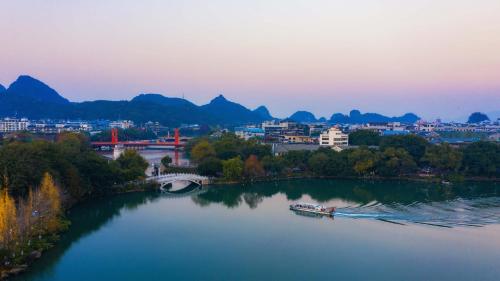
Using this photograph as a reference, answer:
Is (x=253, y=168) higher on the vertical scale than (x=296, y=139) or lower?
lower

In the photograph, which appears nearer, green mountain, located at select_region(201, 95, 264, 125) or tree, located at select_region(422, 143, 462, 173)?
tree, located at select_region(422, 143, 462, 173)

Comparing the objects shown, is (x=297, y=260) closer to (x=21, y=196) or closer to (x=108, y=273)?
(x=108, y=273)

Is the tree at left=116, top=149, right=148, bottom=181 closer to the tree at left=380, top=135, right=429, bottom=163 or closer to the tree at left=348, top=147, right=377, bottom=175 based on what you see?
the tree at left=348, top=147, right=377, bottom=175

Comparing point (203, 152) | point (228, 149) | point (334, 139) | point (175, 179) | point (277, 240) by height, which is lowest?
point (277, 240)

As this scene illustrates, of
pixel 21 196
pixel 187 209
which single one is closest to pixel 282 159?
pixel 187 209

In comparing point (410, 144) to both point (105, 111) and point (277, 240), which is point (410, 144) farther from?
point (105, 111)

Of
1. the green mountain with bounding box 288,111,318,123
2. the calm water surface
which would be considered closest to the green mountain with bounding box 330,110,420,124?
the green mountain with bounding box 288,111,318,123

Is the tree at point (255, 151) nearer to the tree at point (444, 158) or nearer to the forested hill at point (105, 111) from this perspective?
the tree at point (444, 158)

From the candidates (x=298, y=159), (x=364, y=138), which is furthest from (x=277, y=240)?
(x=364, y=138)
